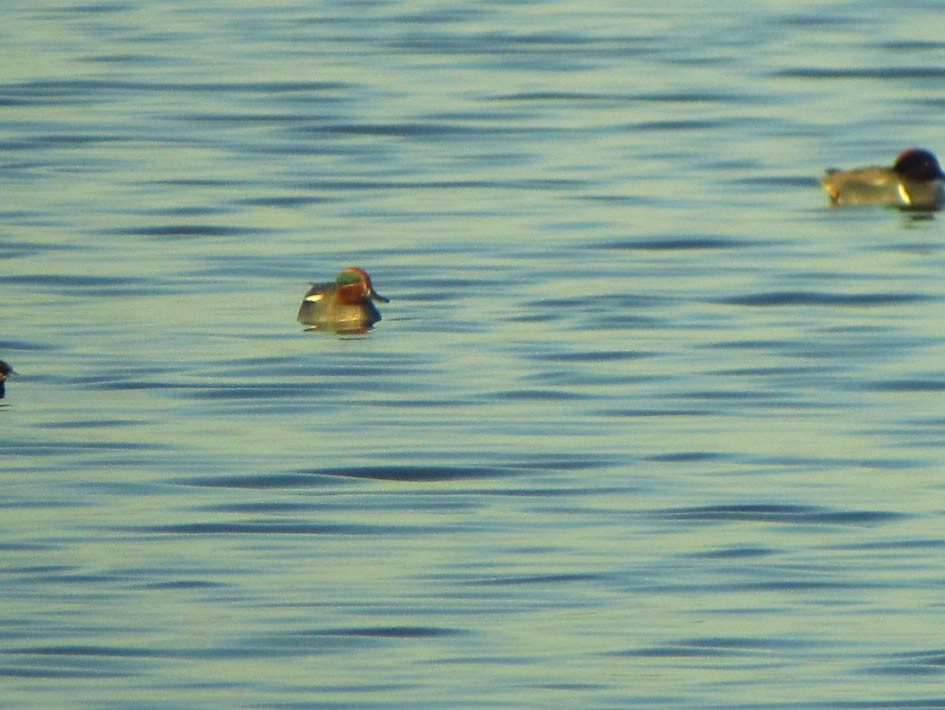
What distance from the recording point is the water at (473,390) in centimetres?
796

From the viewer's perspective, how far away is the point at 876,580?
8.52 metres

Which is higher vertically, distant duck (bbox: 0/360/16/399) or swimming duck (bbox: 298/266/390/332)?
swimming duck (bbox: 298/266/390/332)

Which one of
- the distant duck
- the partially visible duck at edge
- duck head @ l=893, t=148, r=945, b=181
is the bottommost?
the distant duck

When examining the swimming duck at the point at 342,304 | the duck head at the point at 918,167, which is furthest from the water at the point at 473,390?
the duck head at the point at 918,167

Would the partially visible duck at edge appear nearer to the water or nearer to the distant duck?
the water

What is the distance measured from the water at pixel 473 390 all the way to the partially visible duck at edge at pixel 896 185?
0.18m

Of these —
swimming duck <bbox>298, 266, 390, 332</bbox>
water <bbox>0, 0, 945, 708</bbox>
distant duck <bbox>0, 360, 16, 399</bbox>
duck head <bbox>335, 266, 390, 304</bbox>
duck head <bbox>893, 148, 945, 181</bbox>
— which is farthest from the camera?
duck head <bbox>893, 148, 945, 181</bbox>

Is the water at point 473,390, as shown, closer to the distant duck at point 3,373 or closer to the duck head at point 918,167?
the distant duck at point 3,373

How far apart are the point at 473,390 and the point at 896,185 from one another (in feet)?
17.9

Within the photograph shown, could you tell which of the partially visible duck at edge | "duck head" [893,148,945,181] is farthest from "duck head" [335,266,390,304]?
"duck head" [893,148,945,181]

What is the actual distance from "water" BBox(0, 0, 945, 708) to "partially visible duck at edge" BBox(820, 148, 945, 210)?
183 millimetres

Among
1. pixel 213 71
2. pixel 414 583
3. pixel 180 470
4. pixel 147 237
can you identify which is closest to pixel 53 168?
pixel 147 237

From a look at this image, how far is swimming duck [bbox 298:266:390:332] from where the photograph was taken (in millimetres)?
12383

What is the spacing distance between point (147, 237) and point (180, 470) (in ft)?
16.8
